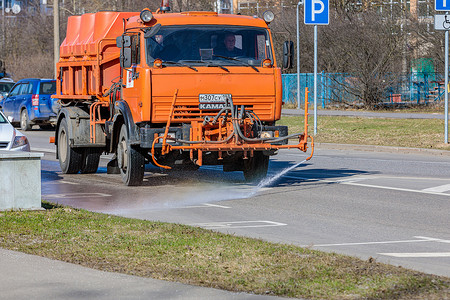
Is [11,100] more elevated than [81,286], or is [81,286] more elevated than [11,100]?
[11,100]

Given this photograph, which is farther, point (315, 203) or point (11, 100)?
point (11, 100)

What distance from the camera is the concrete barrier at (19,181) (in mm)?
10383

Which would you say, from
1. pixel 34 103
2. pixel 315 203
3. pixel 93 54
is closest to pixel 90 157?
pixel 93 54

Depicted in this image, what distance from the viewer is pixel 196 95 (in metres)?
13.3

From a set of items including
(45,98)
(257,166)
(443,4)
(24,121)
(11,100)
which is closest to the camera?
(257,166)

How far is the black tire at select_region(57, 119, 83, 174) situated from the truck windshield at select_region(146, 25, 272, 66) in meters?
3.76

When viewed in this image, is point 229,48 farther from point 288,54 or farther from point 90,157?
point 90,157

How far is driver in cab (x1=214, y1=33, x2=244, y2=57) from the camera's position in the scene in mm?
13781

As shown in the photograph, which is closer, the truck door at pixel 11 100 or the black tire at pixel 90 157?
the black tire at pixel 90 157

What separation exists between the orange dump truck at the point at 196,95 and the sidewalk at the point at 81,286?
19.3ft

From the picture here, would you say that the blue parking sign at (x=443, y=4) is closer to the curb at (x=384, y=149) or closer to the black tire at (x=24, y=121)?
the curb at (x=384, y=149)

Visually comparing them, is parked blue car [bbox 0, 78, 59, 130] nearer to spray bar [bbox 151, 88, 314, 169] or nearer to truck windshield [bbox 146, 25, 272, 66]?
truck windshield [bbox 146, 25, 272, 66]

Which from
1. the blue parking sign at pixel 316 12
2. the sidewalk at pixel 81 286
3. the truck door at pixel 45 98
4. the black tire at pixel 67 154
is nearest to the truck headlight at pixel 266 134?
the black tire at pixel 67 154

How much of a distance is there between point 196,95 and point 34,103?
761 inches
